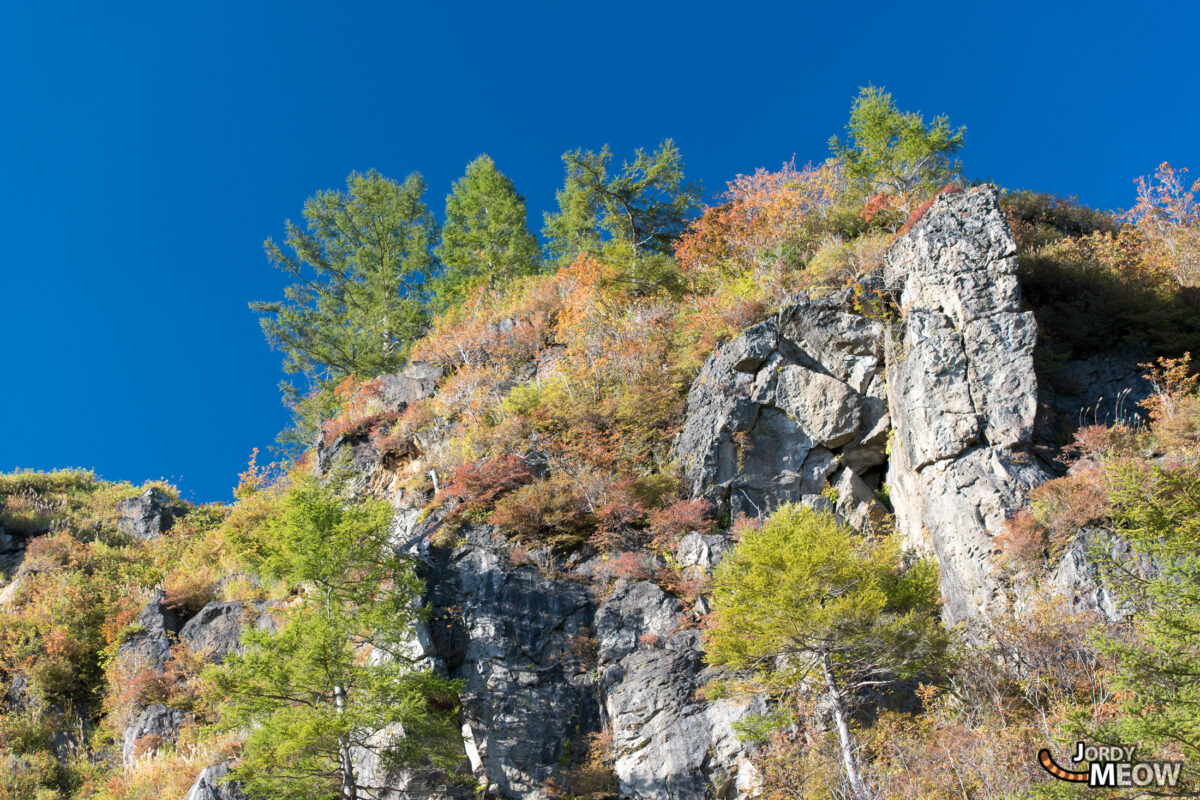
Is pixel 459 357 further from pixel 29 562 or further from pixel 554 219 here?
pixel 29 562

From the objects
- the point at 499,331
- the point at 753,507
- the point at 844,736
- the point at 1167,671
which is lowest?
the point at 844,736

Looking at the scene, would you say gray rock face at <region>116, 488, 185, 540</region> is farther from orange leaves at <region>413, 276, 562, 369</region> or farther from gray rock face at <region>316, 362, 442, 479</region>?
orange leaves at <region>413, 276, 562, 369</region>

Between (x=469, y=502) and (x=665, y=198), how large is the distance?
13757mm

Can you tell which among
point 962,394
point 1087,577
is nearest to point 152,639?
point 962,394

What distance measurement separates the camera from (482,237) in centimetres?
3066

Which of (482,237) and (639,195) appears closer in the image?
(639,195)

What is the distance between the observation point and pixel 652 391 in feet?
53.4

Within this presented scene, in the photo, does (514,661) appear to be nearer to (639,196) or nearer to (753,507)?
(753,507)

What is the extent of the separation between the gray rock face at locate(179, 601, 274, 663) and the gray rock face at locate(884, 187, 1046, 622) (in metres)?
13.9

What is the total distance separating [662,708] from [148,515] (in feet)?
65.5

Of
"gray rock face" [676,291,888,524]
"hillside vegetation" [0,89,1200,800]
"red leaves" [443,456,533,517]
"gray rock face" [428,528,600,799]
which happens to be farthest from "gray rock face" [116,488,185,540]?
"gray rock face" [676,291,888,524]

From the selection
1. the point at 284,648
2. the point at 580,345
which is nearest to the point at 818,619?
the point at 284,648

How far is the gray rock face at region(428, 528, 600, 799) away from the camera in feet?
37.0

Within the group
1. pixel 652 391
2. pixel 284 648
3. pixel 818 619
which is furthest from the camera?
pixel 652 391
